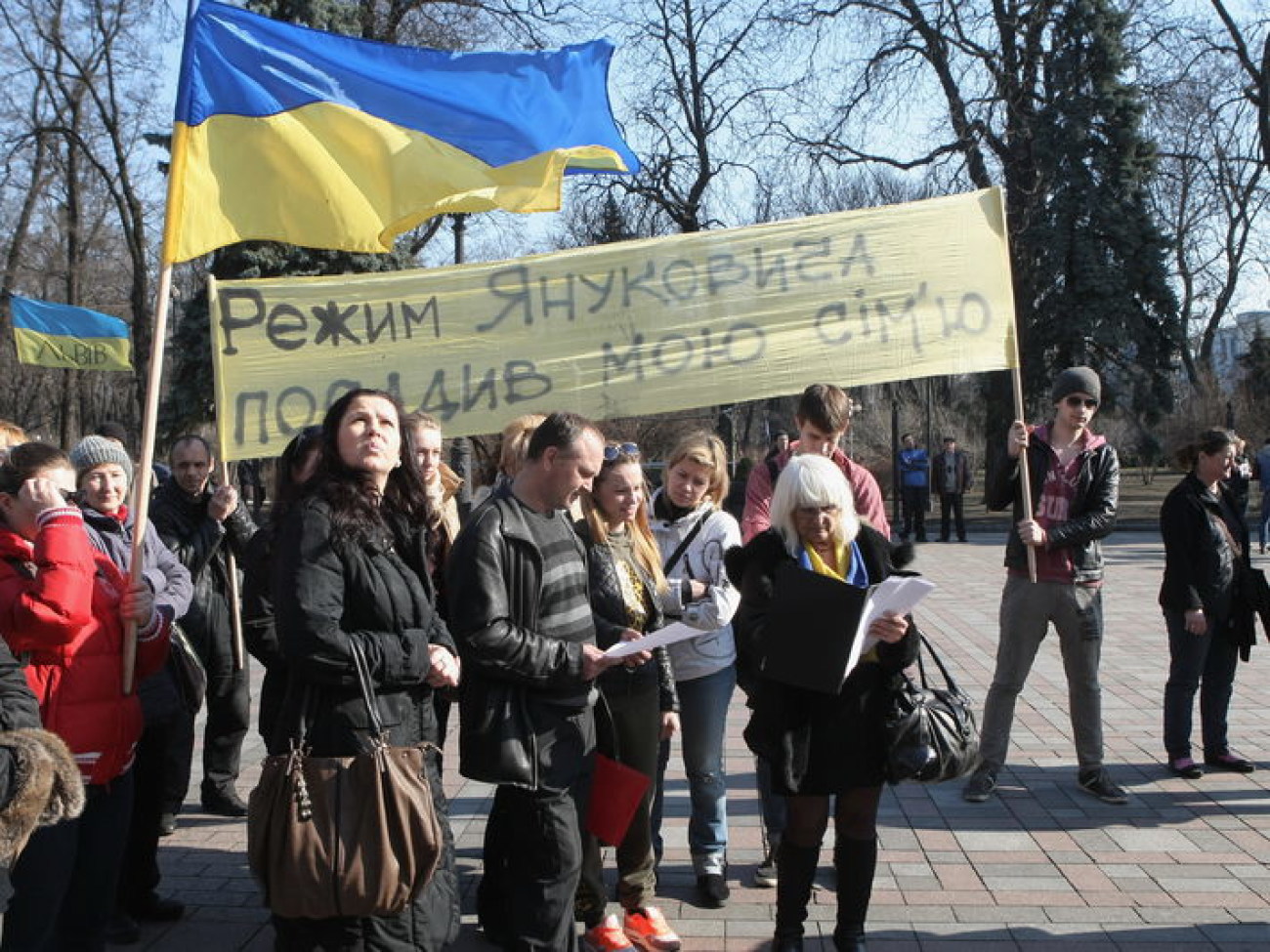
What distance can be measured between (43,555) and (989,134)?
2665cm

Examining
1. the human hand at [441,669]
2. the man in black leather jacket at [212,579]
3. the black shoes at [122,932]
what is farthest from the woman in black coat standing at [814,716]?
the man in black leather jacket at [212,579]

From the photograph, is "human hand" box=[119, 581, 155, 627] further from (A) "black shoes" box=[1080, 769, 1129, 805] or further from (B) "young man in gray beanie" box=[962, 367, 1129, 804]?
(A) "black shoes" box=[1080, 769, 1129, 805]

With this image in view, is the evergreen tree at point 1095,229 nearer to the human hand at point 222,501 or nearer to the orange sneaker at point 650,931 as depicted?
the human hand at point 222,501

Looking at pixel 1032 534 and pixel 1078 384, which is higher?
pixel 1078 384

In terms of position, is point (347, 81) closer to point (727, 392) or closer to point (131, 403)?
point (727, 392)

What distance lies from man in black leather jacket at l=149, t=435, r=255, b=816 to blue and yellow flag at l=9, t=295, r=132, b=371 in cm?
1494

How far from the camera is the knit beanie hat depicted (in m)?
5.49

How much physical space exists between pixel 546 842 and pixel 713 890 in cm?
110

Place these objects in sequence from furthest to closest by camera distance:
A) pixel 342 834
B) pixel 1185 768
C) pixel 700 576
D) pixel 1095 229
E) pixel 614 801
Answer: pixel 1095 229 < pixel 1185 768 < pixel 700 576 < pixel 614 801 < pixel 342 834

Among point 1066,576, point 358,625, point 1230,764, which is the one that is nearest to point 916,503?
point 1230,764

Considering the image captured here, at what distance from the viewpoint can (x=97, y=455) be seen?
4410 mm

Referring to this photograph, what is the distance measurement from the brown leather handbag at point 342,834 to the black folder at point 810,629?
1204 millimetres

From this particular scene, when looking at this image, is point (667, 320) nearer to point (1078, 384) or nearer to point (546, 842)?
point (1078, 384)

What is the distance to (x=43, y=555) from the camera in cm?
324
